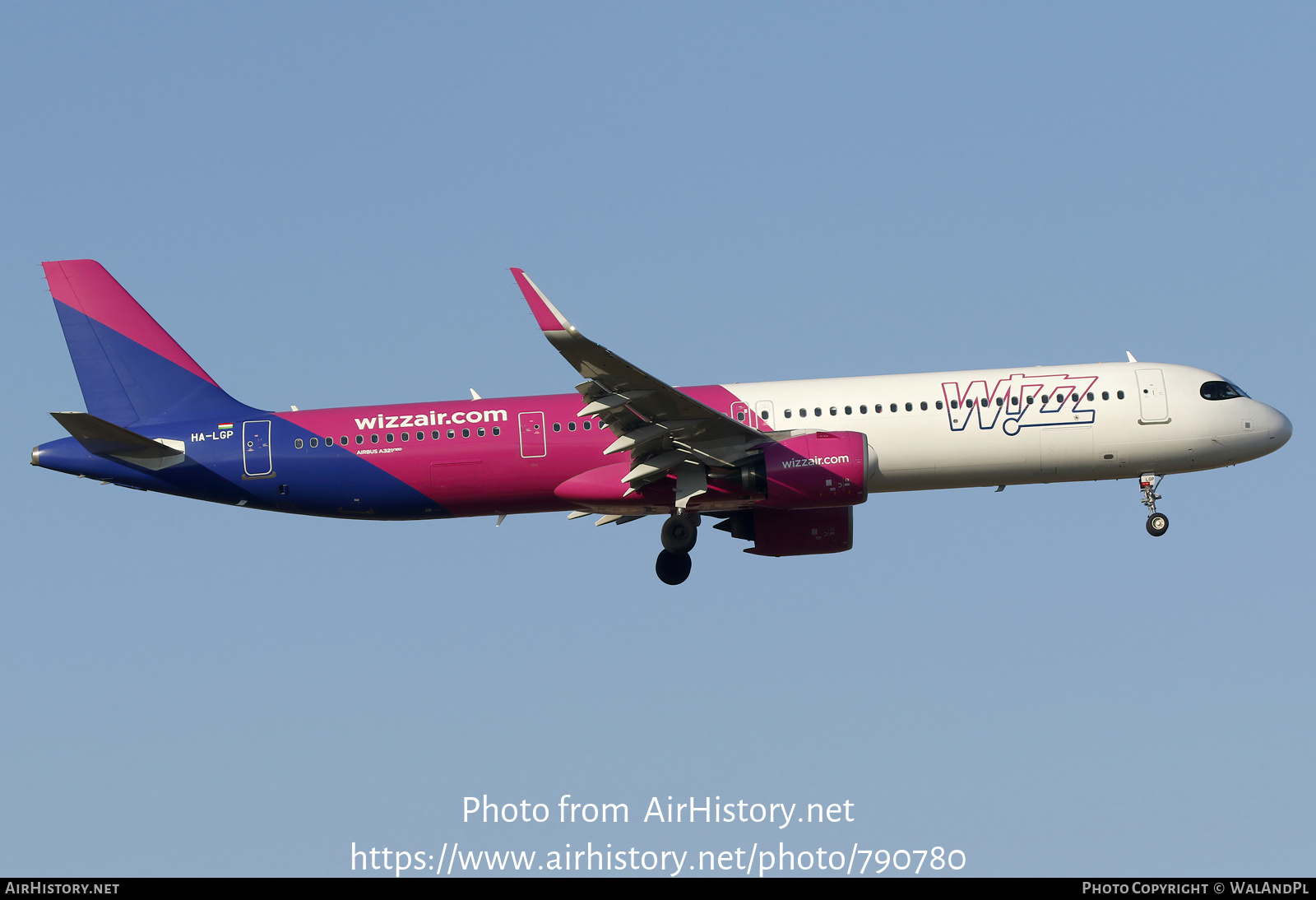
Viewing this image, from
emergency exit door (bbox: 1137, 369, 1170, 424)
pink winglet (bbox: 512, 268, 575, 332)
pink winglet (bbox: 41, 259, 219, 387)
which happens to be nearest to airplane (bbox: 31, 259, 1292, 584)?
emergency exit door (bbox: 1137, 369, 1170, 424)

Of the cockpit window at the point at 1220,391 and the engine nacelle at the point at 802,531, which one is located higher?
the cockpit window at the point at 1220,391

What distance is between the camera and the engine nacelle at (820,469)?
35.9m

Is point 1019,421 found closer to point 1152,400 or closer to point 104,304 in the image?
point 1152,400

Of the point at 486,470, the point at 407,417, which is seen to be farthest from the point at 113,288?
the point at 486,470

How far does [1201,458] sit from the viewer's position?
38938 mm

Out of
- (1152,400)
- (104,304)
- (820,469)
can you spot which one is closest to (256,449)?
(104,304)

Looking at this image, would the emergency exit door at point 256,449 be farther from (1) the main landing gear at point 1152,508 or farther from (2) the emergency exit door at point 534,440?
(1) the main landing gear at point 1152,508

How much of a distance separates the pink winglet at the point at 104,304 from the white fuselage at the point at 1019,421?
1669 centimetres

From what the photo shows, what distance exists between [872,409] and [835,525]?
4.47m

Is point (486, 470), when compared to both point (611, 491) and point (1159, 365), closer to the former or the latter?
point (611, 491)

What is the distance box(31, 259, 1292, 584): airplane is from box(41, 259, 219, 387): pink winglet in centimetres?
223

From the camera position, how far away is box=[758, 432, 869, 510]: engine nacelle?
35906mm

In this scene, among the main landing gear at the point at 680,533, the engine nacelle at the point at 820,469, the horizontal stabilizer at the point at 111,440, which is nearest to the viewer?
the engine nacelle at the point at 820,469

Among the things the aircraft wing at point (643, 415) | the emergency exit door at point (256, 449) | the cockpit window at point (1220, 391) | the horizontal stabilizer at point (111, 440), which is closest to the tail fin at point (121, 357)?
the emergency exit door at point (256, 449)
